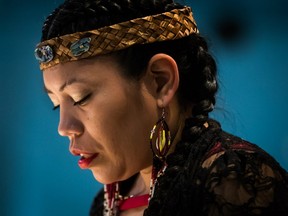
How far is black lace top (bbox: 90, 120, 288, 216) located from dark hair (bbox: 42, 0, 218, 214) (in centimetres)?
10

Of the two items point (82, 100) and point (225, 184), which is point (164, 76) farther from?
point (225, 184)

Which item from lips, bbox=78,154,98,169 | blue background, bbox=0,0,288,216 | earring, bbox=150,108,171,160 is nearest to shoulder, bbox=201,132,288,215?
earring, bbox=150,108,171,160

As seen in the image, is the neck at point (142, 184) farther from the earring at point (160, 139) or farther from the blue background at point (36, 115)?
the blue background at point (36, 115)

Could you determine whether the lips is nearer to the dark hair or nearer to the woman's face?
the woman's face

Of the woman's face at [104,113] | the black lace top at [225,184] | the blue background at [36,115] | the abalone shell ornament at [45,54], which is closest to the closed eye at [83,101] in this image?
the woman's face at [104,113]

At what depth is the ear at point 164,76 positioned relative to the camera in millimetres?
1018

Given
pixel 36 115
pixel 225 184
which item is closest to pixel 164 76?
pixel 225 184

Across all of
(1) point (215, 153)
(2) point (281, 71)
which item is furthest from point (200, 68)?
(2) point (281, 71)

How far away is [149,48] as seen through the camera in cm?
103

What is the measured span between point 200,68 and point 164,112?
13 centimetres

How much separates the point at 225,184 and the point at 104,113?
0.27m

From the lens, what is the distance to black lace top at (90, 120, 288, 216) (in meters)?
0.83

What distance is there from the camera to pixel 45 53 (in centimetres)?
105

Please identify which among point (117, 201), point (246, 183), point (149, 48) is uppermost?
point (149, 48)
